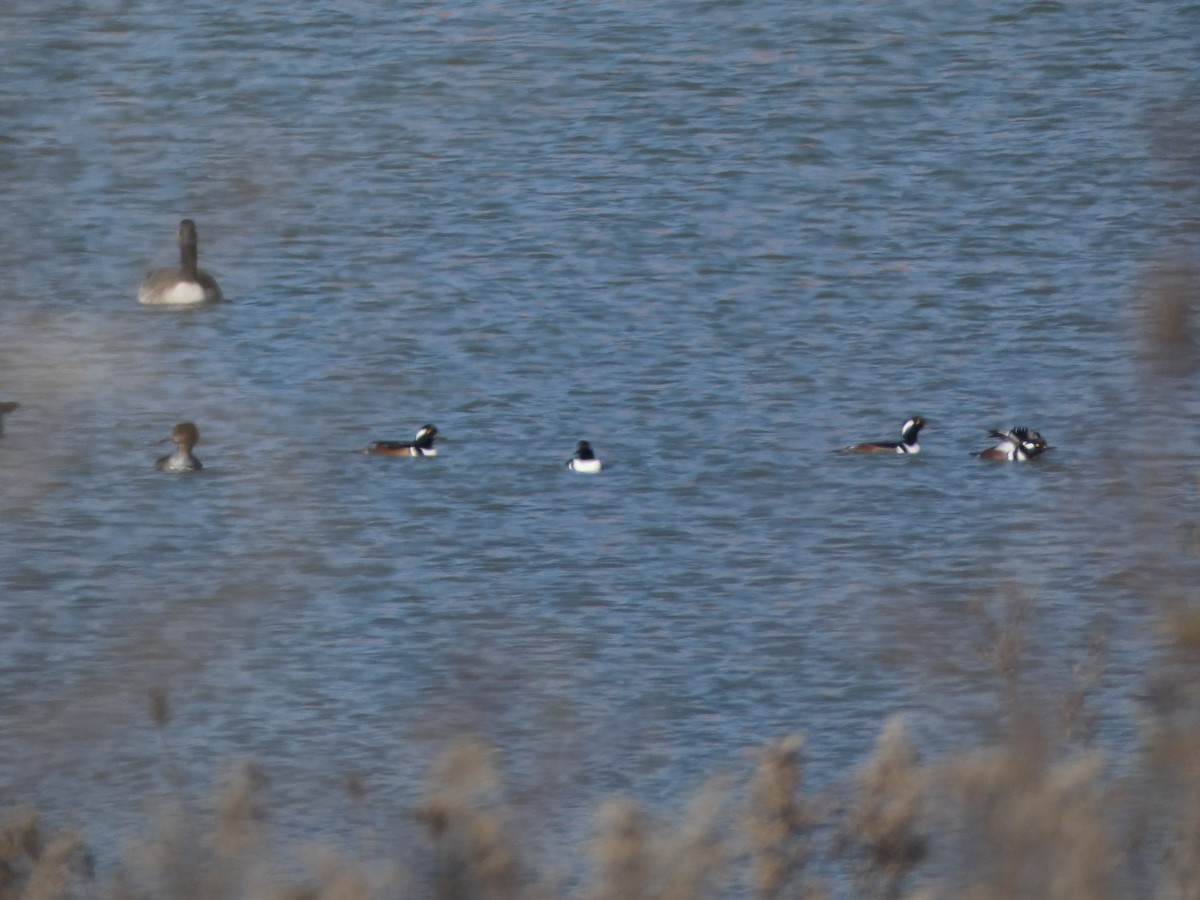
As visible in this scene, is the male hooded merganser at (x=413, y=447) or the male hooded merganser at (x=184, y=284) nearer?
the male hooded merganser at (x=413, y=447)

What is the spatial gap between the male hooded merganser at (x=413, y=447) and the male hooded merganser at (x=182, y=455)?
1.07 meters

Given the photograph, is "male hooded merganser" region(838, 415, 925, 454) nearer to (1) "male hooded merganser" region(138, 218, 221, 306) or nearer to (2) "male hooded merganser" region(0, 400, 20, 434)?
(2) "male hooded merganser" region(0, 400, 20, 434)

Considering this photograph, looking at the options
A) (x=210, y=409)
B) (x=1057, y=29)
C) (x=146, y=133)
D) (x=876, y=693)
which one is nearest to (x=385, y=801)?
(x=876, y=693)

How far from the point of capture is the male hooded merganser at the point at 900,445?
1593 centimetres

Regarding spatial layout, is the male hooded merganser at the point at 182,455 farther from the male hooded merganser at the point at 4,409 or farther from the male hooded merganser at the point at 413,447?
the male hooded merganser at the point at 4,409

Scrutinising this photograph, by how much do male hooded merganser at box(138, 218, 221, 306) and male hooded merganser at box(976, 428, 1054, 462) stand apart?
7.07 metres

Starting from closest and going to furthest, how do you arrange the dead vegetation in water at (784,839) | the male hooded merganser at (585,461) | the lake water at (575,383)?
the dead vegetation in water at (784,839) < the lake water at (575,383) < the male hooded merganser at (585,461)

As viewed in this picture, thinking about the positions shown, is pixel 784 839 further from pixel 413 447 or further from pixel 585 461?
pixel 413 447

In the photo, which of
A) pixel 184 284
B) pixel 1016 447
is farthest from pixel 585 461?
pixel 184 284

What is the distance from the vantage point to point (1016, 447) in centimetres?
1552

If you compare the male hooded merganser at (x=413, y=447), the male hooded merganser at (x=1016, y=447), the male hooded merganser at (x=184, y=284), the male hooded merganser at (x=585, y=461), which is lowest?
the male hooded merganser at (x=184, y=284)

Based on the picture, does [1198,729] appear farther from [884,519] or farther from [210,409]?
[210,409]

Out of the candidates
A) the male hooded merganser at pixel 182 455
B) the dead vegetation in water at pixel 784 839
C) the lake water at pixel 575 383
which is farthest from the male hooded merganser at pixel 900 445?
the dead vegetation in water at pixel 784 839

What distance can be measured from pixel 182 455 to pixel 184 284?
5091 mm
